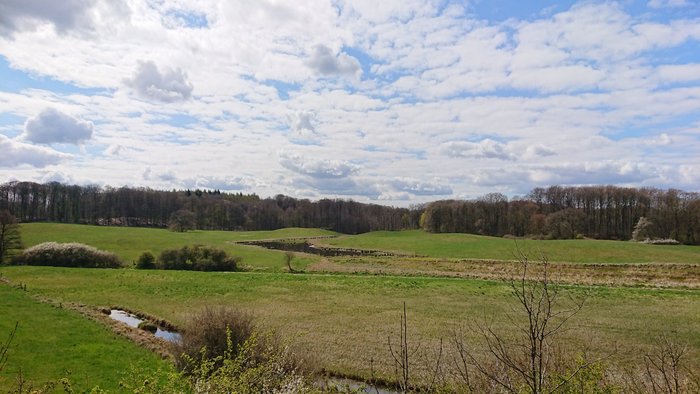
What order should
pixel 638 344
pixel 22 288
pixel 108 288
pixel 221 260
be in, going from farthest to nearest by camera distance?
pixel 221 260 < pixel 108 288 < pixel 22 288 < pixel 638 344

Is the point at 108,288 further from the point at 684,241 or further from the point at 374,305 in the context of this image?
the point at 684,241

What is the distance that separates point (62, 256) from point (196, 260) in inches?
676

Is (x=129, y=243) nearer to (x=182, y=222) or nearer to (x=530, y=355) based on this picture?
(x=182, y=222)

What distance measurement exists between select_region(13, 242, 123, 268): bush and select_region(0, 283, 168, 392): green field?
32.5 meters

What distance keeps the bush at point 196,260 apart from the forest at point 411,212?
2973 inches

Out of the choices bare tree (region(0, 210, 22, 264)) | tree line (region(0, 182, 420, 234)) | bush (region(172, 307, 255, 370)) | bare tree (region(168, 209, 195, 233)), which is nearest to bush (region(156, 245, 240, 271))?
bare tree (region(0, 210, 22, 264))

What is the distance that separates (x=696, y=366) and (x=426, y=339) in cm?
1192

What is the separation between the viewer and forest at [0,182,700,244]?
10450cm

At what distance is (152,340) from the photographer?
23594 millimetres

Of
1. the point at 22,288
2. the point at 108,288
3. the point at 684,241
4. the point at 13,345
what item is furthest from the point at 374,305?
the point at 684,241

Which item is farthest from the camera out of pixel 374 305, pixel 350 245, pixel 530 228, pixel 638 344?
pixel 530 228

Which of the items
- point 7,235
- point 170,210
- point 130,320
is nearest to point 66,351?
point 130,320

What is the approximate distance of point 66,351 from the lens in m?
20.1

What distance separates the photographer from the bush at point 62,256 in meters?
57.2
